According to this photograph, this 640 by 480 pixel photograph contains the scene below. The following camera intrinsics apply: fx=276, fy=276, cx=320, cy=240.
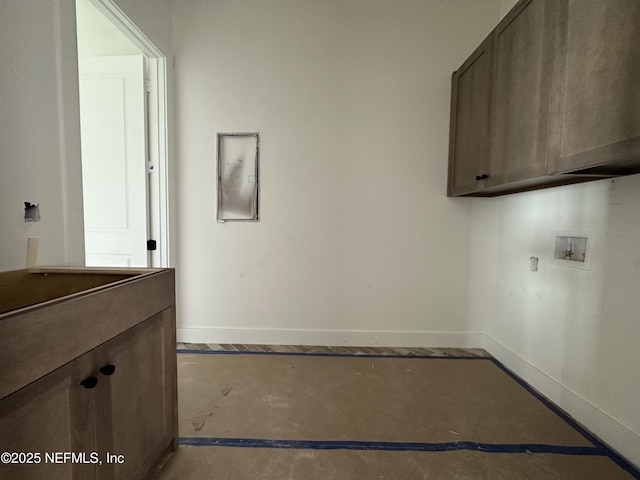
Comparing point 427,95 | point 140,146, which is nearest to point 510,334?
point 427,95

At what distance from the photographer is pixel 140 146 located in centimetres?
212

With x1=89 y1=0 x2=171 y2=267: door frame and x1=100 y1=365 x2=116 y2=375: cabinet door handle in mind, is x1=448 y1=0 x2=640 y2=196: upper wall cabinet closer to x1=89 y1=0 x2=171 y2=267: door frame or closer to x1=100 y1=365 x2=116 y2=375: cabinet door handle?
x1=100 y1=365 x2=116 y2=375: cabinet door handle

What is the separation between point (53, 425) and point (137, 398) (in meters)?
0.34

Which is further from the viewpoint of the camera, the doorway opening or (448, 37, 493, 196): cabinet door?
the doorway opening

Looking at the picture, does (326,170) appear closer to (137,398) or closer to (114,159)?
(114,159)

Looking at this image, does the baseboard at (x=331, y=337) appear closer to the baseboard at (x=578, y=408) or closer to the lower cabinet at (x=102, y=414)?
the baseboard at (x=578, y=408)

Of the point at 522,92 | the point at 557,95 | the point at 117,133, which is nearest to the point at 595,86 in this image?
the point at 557,95

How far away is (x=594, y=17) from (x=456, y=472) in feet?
6.45

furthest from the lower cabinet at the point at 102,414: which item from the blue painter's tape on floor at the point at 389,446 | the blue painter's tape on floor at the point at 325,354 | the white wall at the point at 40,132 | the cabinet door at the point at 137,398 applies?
the blue painter's tape on floor at the point at 325,354

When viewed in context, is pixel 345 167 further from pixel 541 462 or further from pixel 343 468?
pixel 541 462

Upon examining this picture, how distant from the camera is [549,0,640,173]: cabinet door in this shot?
966 millimetres

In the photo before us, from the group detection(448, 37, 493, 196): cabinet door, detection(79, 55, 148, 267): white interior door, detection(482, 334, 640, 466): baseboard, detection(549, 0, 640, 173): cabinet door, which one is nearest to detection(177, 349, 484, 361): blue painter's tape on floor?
detection(482, 334, 640, 466): baseboard

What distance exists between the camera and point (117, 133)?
6.90 feet

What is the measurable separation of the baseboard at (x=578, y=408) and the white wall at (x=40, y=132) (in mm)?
2833
